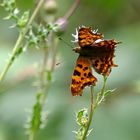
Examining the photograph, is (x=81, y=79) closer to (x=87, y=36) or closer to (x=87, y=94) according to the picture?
(x=87, y=36)

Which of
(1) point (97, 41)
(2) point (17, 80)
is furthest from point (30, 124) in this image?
(2) point (17, 80)

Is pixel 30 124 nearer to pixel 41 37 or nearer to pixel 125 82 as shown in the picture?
pixel 41 37

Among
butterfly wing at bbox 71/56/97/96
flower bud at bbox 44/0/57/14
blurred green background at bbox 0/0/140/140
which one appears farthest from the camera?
blurred green background at bbox 0/0/140/140

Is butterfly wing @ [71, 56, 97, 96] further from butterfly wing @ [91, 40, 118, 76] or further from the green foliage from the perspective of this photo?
the green foliage

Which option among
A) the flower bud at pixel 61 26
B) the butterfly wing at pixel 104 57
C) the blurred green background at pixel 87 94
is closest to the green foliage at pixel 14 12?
the flower bud at pixel 61 26

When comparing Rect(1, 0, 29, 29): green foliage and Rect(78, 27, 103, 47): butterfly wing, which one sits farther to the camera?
Rect(1, 0, 29, 29): green foliage

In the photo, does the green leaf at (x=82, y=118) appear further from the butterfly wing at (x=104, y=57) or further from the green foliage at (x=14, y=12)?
the green foliage at (x=14, y=12)

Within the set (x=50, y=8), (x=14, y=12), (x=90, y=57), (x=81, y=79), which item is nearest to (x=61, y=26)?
(x=50, y=8)

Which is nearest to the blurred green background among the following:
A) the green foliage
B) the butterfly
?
the green foliage

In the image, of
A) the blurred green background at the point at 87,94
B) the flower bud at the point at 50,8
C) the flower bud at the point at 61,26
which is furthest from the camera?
the blurred green background at the point at 87,94
